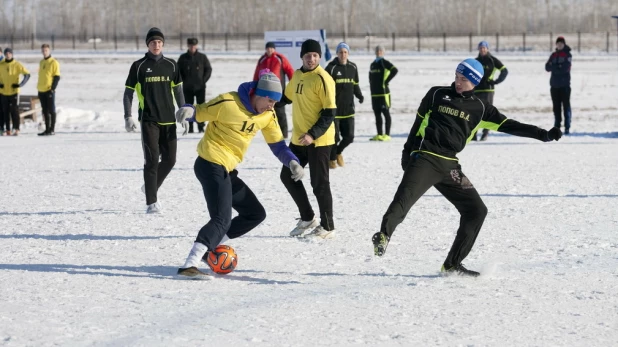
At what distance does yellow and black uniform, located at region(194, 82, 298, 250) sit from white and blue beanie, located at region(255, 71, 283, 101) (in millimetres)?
137

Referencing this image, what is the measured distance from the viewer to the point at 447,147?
251 inches

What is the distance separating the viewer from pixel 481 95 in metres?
16.1

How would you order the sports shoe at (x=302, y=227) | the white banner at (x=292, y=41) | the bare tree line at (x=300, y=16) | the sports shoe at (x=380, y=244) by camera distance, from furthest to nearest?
the bare tree line at (x=300, y=16), the white banner at (x=292, y=41), the sports shoe at (x=302, y=227), the sports shoe at (x=380, y=244)

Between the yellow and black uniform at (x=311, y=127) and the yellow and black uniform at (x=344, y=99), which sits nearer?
the yellow and black uniform at (x=311, y=127)

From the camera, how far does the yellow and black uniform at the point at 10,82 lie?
1844 centimetres

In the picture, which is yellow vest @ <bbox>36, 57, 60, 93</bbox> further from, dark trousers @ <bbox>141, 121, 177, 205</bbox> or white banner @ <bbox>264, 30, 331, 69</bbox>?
dark trousers @ <bbox>141, 121, 177, 205</bbox>

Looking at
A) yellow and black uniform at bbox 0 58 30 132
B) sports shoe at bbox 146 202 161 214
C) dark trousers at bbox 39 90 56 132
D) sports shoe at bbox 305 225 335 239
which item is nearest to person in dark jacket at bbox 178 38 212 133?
dark trousers at bbox 39 90 56 132

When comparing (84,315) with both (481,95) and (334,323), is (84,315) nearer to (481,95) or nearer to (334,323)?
(334,323)

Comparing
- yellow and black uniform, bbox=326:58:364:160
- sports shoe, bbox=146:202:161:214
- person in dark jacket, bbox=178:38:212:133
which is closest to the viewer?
sports shoe, bbox=146:202:161:214

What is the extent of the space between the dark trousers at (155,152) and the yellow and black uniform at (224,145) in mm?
2711

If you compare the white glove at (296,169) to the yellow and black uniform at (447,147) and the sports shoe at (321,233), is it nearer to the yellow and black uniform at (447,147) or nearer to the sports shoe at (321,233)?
the yellow and black uniform at (447,147)

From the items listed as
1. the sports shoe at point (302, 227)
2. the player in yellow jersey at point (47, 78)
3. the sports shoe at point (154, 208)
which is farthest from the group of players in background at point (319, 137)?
the player in yellow jersey at point (47, 78)

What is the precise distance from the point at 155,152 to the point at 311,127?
201cm

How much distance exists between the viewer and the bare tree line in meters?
97.1
